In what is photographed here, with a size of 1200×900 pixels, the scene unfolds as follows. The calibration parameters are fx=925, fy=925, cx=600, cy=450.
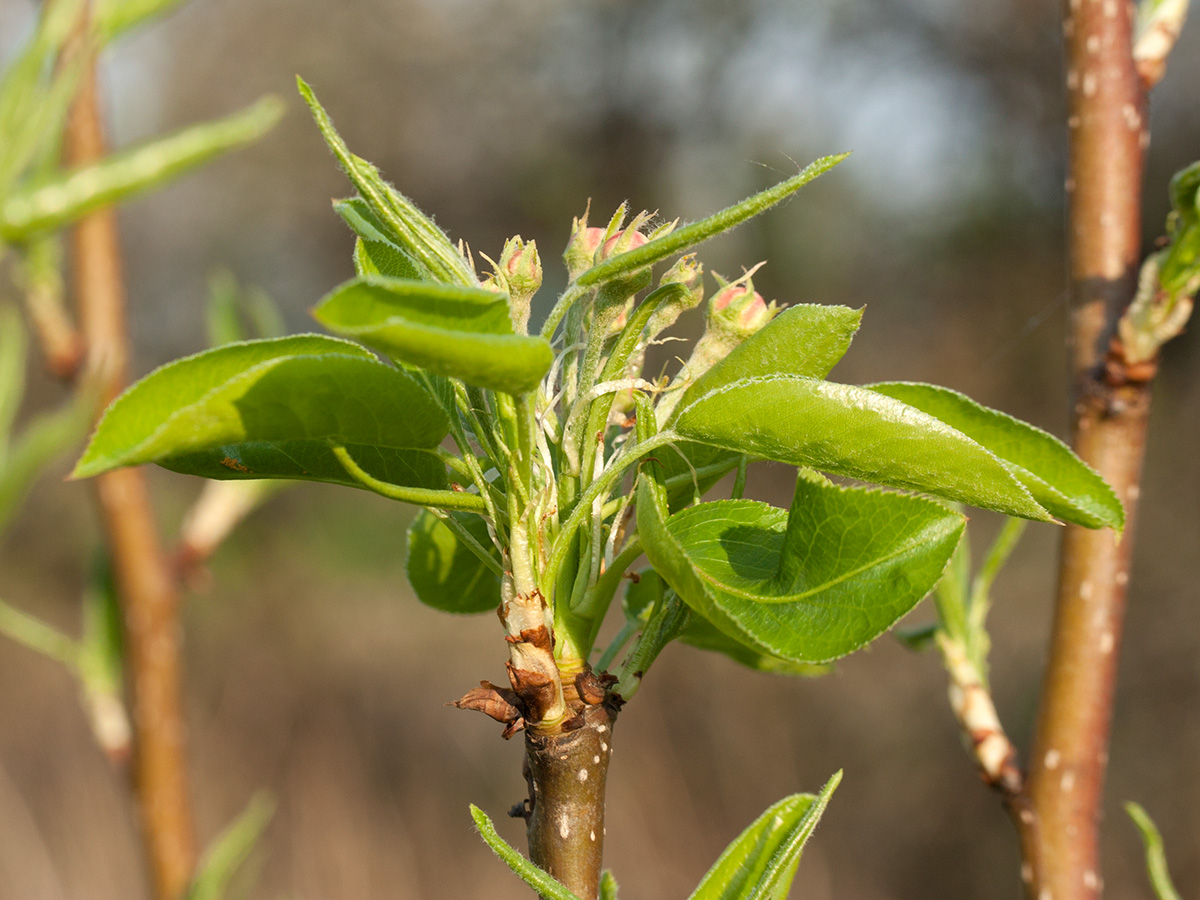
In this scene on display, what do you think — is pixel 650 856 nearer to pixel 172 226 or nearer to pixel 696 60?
pixel 696 60

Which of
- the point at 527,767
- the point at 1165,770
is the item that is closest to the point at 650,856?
the point at 1165,770

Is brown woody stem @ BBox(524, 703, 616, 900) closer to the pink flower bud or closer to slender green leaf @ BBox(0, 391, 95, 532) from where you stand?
the pink flower bud

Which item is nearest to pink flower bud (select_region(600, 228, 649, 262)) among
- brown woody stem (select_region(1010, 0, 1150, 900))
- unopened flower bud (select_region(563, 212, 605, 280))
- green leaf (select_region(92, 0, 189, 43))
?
unopened flower bud (select_region(563, 212, 605, 280))

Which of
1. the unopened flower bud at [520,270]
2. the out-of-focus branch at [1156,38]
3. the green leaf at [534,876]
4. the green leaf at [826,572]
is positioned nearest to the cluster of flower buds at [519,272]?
the unopened flower bud at [520,270]

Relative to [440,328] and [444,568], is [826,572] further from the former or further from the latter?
[444,568]

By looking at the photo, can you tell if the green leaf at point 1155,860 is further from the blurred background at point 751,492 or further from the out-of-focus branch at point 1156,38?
the blurred background at point 751,492

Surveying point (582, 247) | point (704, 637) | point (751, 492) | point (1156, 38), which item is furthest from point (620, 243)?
point (751, 492)
